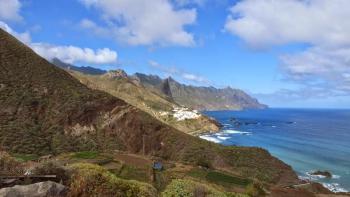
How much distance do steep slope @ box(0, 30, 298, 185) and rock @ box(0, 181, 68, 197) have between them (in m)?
54.5

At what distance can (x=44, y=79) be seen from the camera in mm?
81750

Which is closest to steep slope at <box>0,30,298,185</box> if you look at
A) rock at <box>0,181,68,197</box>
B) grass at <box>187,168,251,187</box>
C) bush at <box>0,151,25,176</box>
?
grass at <box>187,168,251,187</box>

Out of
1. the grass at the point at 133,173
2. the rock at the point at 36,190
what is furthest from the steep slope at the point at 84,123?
the rock at the point at 36,190

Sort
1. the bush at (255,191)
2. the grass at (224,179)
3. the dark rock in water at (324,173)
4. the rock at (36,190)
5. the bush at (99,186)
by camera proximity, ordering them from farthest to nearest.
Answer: the dark rock in water at (324,173) → the grass at (224,179) → the bush at (255,191) → the bush at (99,186) → the rock at (36,190)

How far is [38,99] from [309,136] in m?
113

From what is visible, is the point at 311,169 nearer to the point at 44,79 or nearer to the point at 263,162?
the point at 263,162

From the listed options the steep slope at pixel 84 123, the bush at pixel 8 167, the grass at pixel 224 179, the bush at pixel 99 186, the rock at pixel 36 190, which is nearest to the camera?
the rock at pixel 36 190

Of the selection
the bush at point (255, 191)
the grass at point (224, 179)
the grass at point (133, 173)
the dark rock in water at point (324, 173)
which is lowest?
the dark rock in water at point (324, 173)

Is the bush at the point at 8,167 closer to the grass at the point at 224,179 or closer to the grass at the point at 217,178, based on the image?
the grass at the point at 217,178

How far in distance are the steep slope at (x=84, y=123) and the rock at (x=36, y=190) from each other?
54506mm

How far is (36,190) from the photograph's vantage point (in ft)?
49.3

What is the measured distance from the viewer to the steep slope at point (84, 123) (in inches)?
2906

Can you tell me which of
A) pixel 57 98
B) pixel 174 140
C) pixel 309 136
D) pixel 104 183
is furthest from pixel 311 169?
pixel 104 183

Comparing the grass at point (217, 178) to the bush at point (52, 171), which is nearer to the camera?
the bush at point (52, 171)
